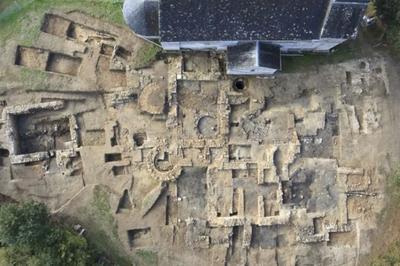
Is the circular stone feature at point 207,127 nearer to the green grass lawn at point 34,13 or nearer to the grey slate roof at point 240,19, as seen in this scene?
the grey slate roof at point 240,19

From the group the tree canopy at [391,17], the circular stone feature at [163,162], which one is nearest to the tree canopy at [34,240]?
the circular stone feature at [163,162]

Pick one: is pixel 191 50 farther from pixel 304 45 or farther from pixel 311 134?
pixel 311 134

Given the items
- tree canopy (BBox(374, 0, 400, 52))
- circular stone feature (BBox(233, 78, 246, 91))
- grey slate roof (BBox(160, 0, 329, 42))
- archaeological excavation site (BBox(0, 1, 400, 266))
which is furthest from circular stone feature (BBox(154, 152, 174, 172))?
tree canopy (BBox(374, 0, 400, 52))

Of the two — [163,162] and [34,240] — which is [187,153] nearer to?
[163,162]

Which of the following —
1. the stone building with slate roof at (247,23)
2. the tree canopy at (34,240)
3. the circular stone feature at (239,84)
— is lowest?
the tree canopy at (34,240)

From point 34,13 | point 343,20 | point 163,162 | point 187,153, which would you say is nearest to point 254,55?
point 343,20

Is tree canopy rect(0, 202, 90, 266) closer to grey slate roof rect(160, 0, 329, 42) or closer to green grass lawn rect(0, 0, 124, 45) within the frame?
green grass lawn rect(0, 0, 124, 45)
